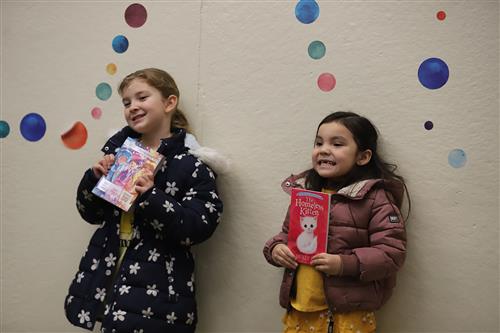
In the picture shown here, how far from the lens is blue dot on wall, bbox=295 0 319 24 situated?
5.46 ft

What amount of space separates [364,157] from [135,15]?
3.40 ft

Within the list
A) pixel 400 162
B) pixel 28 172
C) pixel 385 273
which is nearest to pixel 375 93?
pixel 400 162

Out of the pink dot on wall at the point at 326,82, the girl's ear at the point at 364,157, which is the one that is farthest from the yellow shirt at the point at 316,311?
the pink dot on wall at the point at 326,82

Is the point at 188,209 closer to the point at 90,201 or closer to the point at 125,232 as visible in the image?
the point at 125,232

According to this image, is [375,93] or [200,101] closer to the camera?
[375,93]

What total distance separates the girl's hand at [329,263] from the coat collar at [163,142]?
0.59 m

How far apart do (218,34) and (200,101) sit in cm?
25

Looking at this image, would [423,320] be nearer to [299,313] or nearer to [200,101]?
[299,313]

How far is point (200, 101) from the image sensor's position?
5.78 ft

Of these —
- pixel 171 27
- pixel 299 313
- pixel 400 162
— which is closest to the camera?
pixel 299 313

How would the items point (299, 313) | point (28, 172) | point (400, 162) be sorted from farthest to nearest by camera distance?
point (28, 172), point (400, 162), point (299, 313)

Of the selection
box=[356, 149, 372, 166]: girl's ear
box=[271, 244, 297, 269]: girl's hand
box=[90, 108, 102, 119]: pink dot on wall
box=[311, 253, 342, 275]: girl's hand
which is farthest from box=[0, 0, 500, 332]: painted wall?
box=[311, 253, 342, 275]: girl's hand

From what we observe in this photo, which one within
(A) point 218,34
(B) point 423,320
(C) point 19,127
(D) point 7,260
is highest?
(A) point 218,34

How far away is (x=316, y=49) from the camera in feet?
5.43
